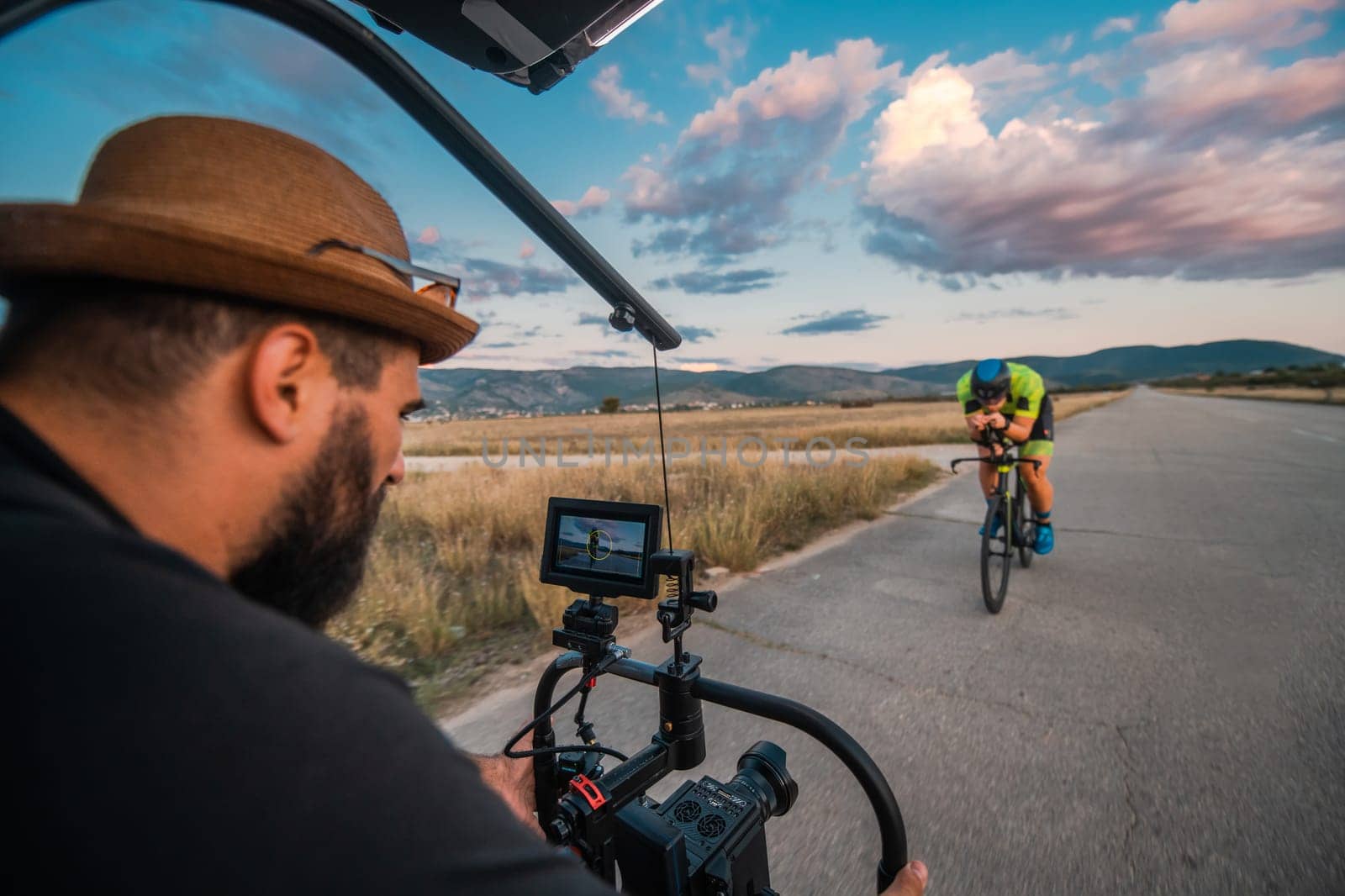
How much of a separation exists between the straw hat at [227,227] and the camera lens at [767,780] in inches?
47.0

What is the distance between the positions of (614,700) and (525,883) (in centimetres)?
303

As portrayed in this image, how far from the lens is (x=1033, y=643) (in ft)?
13.4

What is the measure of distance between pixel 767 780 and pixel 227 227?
1500mm

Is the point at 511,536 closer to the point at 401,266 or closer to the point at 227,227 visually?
the point at 401,266

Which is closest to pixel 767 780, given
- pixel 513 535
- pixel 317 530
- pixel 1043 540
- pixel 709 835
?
pixel 709 835

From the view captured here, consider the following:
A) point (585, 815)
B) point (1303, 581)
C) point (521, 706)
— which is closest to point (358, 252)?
point (585, 815)

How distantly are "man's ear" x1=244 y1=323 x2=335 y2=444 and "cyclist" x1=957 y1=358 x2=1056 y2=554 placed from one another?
5.08 m

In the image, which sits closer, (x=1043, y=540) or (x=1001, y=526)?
(x=1001, y=526)

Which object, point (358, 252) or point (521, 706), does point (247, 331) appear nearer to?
point (358, 252)

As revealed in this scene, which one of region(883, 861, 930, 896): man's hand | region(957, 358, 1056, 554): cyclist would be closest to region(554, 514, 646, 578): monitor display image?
region(883, 861, 930, 896): man's hand

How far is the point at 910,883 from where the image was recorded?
3.94 ft

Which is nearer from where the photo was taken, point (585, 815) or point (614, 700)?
point (585, 815)

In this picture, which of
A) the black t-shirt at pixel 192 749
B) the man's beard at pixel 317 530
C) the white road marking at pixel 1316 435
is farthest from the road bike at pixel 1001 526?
the white road marking at pixel 1316 435

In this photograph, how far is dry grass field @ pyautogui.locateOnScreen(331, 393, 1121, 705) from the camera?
163 inches
